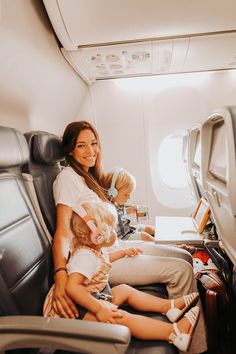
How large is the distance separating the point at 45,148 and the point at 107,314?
0.90 m

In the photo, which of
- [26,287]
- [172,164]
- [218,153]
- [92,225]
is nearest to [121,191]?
[92,225]

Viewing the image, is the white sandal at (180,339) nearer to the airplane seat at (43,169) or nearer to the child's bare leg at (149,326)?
the child's bare leg at (149,326)

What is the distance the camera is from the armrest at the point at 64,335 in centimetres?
69

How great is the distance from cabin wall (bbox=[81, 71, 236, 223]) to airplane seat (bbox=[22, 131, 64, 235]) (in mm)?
1632

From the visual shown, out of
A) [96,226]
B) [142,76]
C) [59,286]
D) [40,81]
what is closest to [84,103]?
[142,76]

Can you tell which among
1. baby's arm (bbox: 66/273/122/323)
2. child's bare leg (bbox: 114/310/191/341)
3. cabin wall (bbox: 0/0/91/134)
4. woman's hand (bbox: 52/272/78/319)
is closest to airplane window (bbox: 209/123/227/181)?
child's bare leg (bbox: 114/310/191/341)

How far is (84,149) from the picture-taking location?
1.68 metres

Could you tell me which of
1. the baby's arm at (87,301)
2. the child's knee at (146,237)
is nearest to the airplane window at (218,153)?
the baby's arm at (87,301)

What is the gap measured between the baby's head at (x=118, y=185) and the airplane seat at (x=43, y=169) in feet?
1.69

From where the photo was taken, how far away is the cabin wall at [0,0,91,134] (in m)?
1.46

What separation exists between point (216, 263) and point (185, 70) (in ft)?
6.30

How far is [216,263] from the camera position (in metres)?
1.80

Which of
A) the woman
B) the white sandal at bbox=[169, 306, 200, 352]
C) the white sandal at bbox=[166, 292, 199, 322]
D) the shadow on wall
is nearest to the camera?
the white sandal at bbox=[169, 306, 200, 352]

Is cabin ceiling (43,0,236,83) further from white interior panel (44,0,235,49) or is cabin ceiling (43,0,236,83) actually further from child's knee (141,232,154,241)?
child's knee (141,232,154,241)
